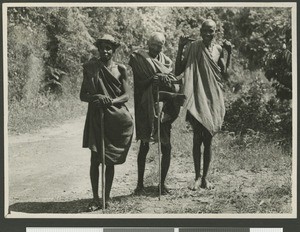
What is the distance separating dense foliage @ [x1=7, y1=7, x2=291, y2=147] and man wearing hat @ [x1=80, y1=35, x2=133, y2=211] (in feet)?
1.43

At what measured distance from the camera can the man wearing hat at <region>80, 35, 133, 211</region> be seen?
597 centimetres

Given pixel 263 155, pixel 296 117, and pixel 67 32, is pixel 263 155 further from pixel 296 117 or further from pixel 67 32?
pixel 67 32

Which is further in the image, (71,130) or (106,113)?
(71,130)

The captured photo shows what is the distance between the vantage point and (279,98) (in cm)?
666

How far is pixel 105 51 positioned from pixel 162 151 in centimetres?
121

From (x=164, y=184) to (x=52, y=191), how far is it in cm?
120

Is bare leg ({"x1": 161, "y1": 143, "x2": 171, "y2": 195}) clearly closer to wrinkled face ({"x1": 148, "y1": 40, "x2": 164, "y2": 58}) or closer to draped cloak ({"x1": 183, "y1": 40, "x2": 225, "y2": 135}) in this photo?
draped cloak ({"x1": 183, "y1": 40, "x2": 225, "y2": 135})

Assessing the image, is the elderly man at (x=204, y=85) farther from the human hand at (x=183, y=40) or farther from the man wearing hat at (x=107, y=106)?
the man wearing hat at (x=107, y=106)

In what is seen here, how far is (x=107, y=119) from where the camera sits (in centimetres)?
603

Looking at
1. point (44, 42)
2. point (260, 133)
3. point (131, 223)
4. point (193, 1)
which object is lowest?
point (131, 223)

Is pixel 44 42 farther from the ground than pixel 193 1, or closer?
closer

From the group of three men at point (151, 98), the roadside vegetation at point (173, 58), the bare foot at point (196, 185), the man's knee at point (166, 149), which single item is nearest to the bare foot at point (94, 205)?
the group of three men at point (151, 98)

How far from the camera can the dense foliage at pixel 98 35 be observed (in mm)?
6469

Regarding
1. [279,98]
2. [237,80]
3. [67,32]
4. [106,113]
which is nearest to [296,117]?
[279,98]
